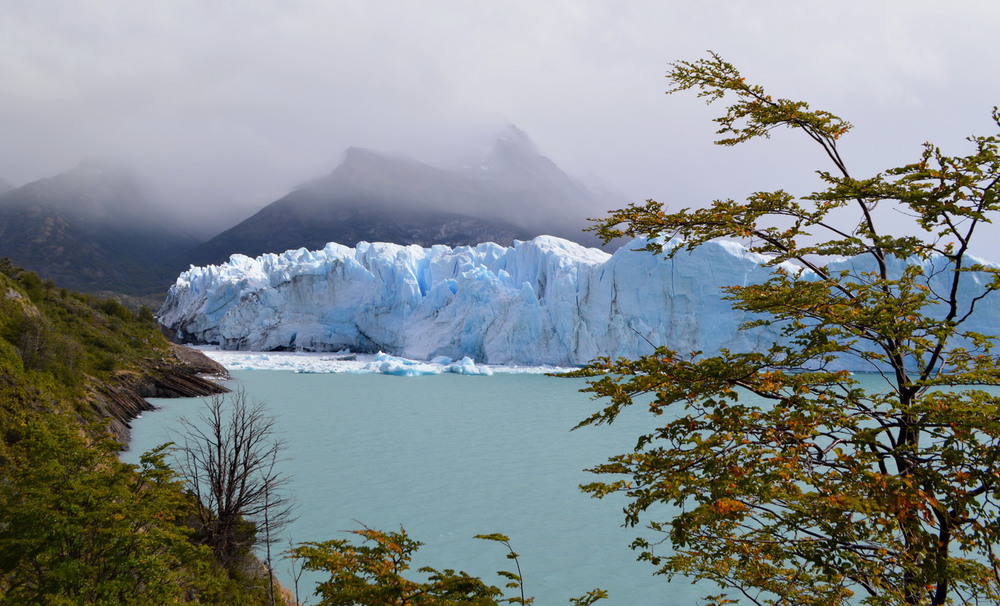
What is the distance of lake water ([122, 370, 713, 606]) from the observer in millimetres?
7191

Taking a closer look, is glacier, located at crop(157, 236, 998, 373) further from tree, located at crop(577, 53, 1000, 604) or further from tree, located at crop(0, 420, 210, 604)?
tree, located at crop(0, 420, 210, 604)

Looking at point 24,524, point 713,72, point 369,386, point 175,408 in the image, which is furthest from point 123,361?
point 713,72

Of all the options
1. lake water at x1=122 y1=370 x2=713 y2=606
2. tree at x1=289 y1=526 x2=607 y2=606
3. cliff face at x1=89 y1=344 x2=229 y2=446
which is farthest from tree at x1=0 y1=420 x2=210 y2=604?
cliff face at x1=89 y1=344 x2=229 y2=446

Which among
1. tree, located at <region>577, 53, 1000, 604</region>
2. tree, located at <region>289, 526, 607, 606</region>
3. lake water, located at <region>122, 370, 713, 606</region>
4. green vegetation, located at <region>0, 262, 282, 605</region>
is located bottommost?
lake water, located at <region>122, 370, 713, 606</region>

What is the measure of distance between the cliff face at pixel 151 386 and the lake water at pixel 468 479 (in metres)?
0.63

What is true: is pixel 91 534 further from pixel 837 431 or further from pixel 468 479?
pixel 468 479

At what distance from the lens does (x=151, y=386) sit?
18781 mm

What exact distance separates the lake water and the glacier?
30.4 feet

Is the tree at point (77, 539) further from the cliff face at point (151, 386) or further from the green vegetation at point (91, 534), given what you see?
the cliff face at point (151, 386)

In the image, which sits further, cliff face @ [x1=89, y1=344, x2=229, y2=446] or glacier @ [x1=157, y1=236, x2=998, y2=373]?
glacier @ [x1=157, y1=236, x2=998, y2=373]

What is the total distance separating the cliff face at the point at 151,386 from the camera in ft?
44.7

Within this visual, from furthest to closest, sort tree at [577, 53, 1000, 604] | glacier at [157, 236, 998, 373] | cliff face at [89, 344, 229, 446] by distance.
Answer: glacier at [157, 236, 998, 373] → cliff face at [89, 344, 229, 446] → tree at [577, 53, 1000, 604]

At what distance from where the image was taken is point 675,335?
2897cm

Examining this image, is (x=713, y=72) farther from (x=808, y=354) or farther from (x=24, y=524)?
(x=24, y=524)
